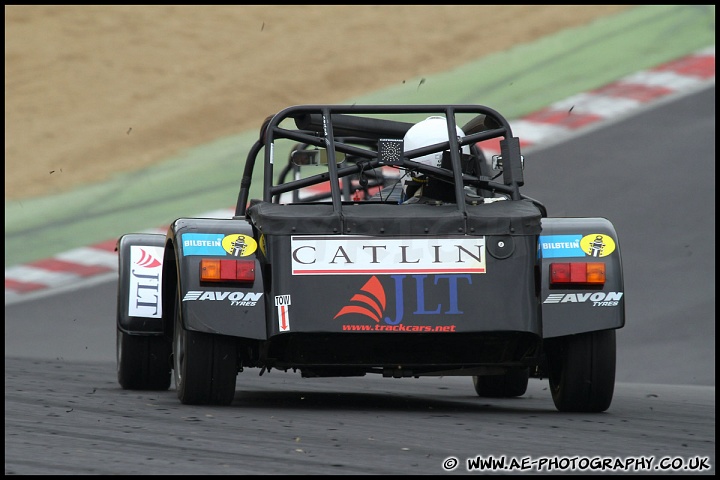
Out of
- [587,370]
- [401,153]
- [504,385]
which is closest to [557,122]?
[504,385]

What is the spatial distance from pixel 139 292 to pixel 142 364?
45cm

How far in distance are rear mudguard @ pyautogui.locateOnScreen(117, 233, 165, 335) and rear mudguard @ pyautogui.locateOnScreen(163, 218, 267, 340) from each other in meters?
1.36

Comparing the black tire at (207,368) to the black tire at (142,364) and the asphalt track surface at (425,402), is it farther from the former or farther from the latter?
the black tire at (142,364)

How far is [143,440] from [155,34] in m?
21.7

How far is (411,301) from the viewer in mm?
6426

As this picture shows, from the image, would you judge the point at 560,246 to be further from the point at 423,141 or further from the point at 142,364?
the point at 142,364

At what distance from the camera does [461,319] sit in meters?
6.44

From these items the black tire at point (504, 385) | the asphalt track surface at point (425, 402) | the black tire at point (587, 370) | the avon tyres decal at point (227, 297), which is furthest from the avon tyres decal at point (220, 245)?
the black tire at point (504, 385)

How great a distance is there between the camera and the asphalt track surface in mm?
5051

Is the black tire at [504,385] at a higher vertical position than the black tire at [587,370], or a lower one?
lower

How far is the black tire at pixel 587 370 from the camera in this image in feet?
21.9

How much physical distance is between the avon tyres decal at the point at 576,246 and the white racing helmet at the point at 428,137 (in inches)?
37.8

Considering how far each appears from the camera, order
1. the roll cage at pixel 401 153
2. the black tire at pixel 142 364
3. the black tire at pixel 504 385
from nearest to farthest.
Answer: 1. the roll cage at pixel 401 153
2. the black tire at pixel 142 364
3. the black tire at pixel 504 385

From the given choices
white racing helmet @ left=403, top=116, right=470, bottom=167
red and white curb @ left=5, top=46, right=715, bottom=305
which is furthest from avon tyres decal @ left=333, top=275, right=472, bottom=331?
red and white curb @ left=5, top=46, right=715, bottom=305
